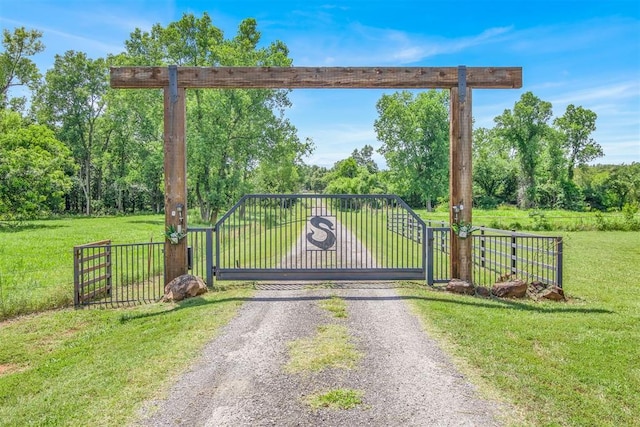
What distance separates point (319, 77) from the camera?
6934mm

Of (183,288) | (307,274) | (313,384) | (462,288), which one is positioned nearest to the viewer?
(313,384)

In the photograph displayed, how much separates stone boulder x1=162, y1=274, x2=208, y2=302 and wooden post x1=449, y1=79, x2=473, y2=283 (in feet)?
15.3

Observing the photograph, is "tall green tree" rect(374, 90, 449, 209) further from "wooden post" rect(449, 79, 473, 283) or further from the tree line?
"wooden post" rect(449, 79, 473, 283)

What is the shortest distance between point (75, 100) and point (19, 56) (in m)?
10.2

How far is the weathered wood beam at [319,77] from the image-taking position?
272 inches

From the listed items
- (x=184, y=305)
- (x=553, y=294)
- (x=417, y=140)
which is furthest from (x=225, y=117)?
(x=417, y=140)

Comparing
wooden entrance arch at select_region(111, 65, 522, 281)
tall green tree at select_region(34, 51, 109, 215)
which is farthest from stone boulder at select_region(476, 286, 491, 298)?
tall green tree at select_region(34, 51, 109, 215)

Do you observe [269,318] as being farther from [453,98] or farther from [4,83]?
[4,83]

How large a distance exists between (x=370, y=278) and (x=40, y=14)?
37.8 ft

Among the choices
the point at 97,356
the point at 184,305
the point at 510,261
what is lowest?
the point at 97,356

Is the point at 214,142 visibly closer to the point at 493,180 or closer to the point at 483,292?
the point at 483,292

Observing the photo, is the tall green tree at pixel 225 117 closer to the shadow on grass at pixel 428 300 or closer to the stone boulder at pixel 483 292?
the shadow on grass at pixel 428 300

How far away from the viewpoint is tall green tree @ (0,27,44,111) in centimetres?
2598

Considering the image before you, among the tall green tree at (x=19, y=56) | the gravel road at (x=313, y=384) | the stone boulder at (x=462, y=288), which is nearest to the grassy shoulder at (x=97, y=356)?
the gravel road at (x=313, y=384)
